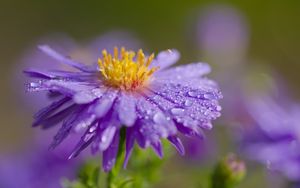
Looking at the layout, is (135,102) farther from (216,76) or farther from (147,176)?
(216,76)

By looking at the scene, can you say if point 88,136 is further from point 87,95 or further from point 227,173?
point 227,173

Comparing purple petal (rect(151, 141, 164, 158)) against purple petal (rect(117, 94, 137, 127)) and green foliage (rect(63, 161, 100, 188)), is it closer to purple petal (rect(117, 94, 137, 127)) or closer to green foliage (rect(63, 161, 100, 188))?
purple petal (rect(117, 94, 137, 127))

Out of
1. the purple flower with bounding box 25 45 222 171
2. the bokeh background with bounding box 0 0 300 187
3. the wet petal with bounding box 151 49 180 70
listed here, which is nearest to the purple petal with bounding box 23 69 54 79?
the purple flower with bounding box 25 45 222 171

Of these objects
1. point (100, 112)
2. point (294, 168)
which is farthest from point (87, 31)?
point (100, 112)

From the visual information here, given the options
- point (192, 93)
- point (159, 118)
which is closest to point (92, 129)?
point (159, 118)

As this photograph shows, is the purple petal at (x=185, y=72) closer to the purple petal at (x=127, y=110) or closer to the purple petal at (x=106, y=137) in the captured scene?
the purple petal at (x=127, y=110)

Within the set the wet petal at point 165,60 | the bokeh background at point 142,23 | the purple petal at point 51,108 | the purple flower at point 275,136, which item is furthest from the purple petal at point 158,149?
the bokeh background at point 142,23

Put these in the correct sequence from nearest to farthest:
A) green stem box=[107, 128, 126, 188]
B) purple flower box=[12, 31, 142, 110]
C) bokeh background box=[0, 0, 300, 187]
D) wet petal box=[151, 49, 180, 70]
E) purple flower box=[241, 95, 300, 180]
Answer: green stem box=[107, 128, 126, 188]
wet petal box=[151, 49, 180, 70]
purple flower box=[241, 95, 300, 180]
purple flower box=[12, 31, 142, 110]
bokeh background box=[0, 0, 300, 187]

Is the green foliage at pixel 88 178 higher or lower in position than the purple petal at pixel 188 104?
lower
